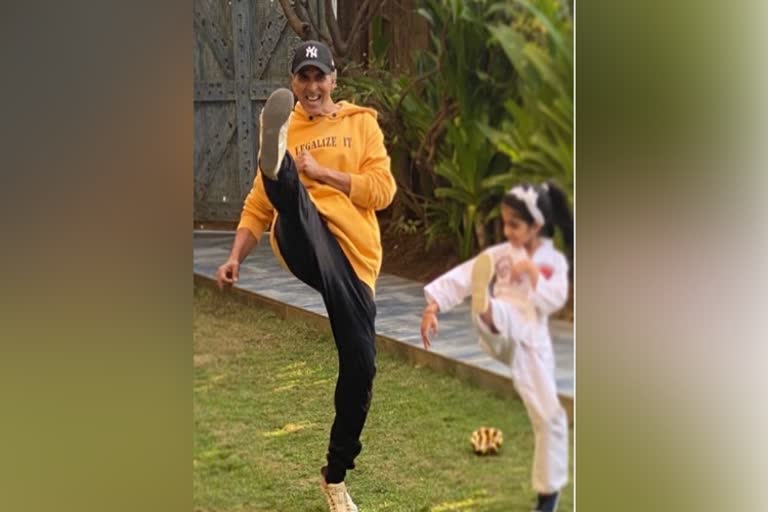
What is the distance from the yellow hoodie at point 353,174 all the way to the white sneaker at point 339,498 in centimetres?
69

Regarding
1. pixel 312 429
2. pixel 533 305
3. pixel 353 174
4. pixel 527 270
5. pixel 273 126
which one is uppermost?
pixel 273 126

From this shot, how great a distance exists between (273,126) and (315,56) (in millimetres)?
288

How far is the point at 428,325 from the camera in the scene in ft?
11.1

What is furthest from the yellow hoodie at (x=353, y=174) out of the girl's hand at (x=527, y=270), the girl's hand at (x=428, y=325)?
the girl's hand at (x=527, y=270)

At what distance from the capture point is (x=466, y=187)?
3.26 m

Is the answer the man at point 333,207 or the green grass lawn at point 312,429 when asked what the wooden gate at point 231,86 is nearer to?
the man at point 333,207

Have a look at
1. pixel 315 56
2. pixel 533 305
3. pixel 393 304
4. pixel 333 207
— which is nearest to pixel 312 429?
pixel 393 304

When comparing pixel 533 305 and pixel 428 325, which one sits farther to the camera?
pixel 428 325

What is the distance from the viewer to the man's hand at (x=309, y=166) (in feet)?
11.9

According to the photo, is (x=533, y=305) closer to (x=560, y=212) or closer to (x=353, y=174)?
(x=560, y=212)

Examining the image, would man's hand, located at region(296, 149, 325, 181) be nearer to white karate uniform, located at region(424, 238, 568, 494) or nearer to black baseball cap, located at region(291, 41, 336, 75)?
black baseball cap, located at region(291, 41, 336, 75)

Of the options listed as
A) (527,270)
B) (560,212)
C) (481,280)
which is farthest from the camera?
(481,280)

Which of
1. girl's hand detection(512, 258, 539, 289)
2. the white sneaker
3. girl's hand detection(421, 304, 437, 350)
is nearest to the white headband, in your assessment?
girl's hand detection(512, 258, 539, 289)
